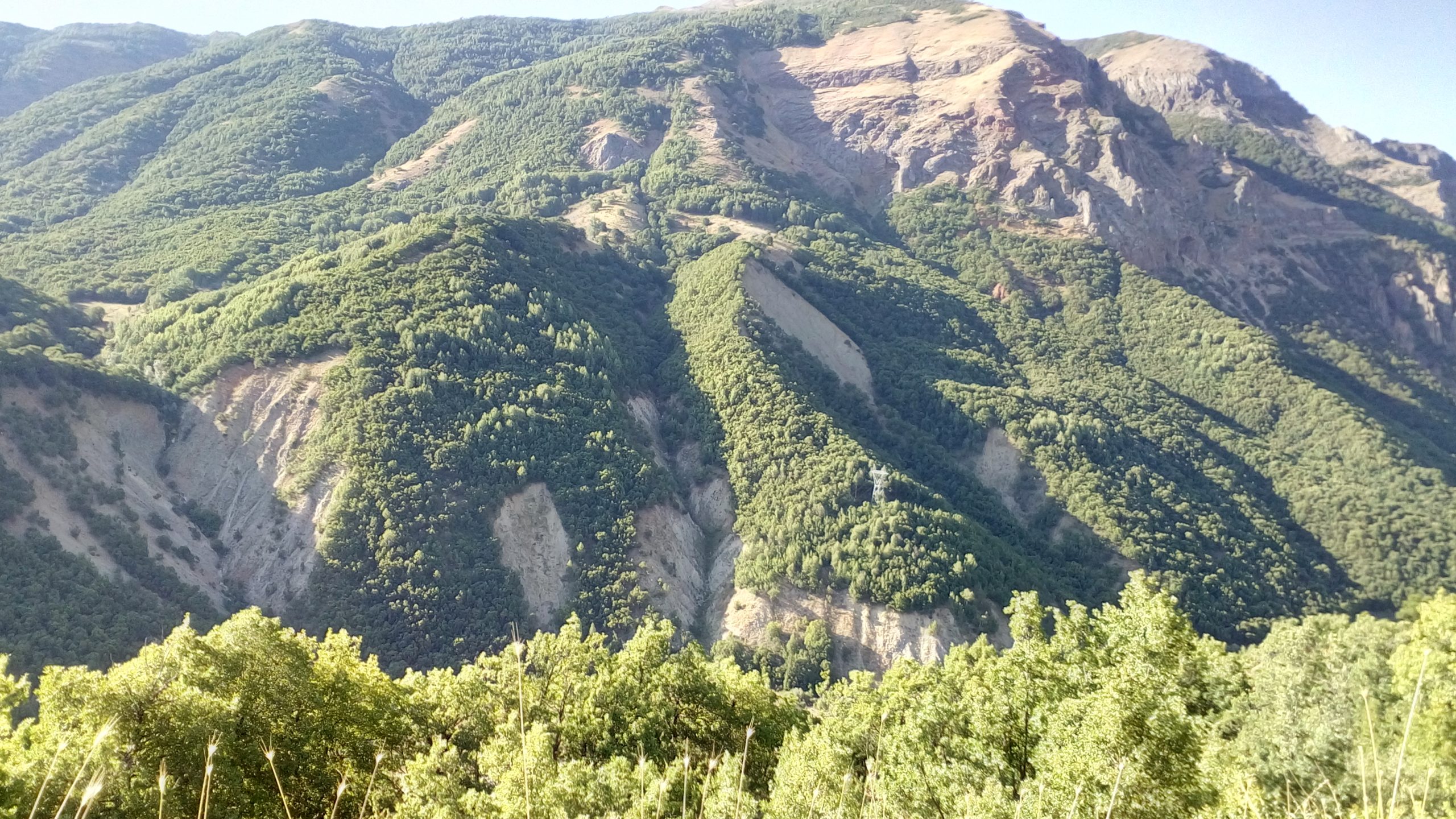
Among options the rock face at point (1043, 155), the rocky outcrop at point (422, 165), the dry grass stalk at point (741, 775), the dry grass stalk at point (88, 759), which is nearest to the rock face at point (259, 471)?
the dry grass stalk at point (88, 759)

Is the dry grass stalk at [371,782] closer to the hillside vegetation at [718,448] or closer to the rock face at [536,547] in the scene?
the hillside vegetation at [718,448]

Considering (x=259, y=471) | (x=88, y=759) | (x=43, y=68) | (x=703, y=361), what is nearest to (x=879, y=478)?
(x=703, y=361)

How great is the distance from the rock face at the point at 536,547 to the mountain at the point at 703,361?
1.00ft

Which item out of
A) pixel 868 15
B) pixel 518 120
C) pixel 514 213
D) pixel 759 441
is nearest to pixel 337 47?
pixel 518 120

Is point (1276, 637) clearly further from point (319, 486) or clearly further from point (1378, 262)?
point (1378, 262)

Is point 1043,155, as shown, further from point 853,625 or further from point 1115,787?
point 1115,787

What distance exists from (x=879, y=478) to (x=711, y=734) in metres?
37.8

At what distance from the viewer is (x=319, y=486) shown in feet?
192

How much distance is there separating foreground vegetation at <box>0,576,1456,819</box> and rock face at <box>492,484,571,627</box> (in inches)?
1038

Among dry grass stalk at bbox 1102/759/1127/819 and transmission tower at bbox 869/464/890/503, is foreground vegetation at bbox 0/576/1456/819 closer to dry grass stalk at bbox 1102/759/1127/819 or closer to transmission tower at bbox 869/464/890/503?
dry grass stalk at bbox 1102/759/1127/819

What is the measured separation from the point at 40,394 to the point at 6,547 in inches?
627

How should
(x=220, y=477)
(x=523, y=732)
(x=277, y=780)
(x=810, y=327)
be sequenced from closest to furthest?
(x=277, y=780)
(x=523, y=732)
(x=220, y=477)
(x=810, y=327)

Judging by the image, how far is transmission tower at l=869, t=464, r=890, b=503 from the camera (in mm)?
63906

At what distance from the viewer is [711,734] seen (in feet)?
100
